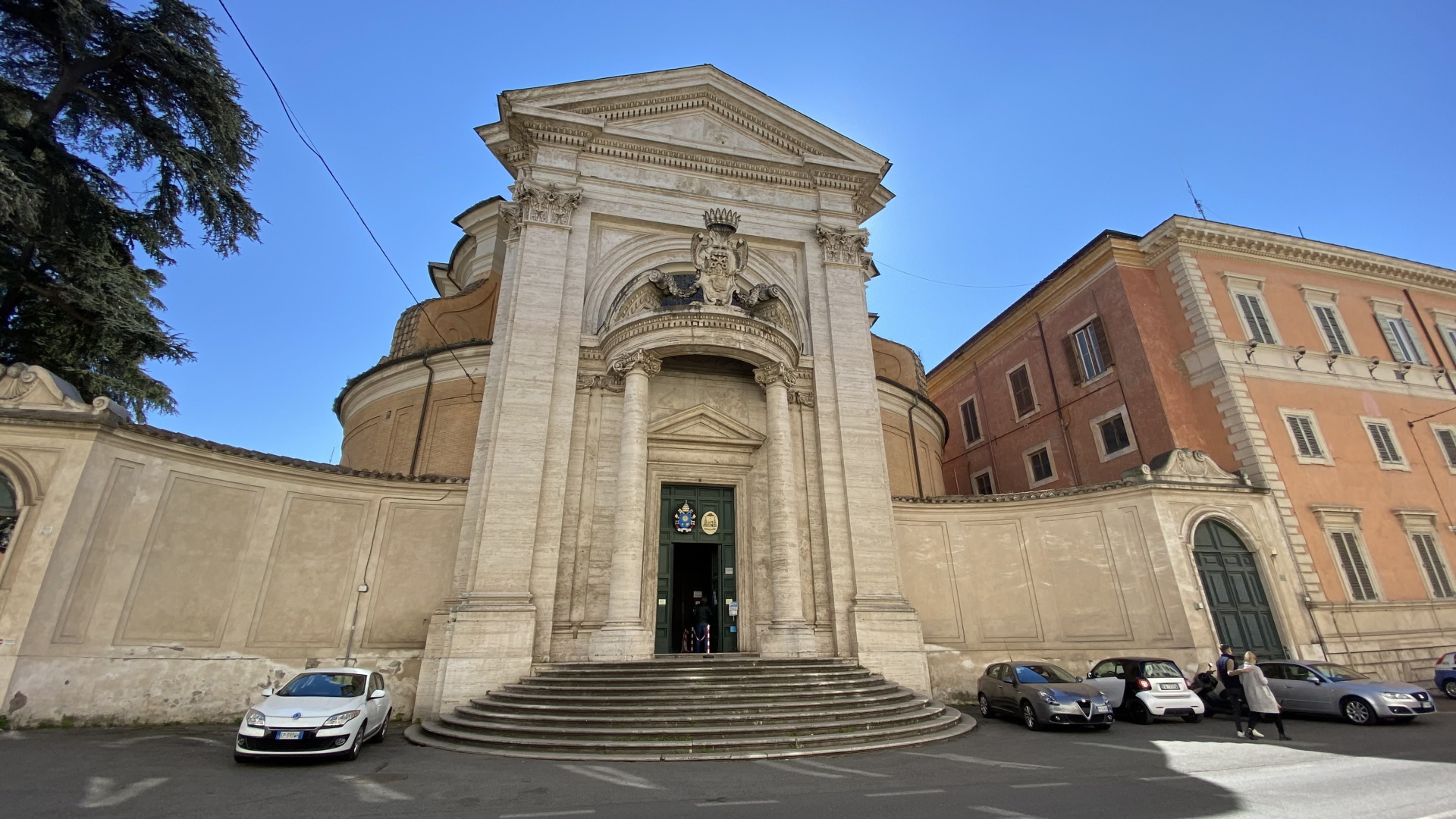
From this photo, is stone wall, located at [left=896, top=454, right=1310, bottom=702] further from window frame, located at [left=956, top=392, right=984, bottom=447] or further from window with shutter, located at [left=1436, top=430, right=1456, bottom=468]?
window frame, located at [left=956, top=392, right=984, bottom=447]

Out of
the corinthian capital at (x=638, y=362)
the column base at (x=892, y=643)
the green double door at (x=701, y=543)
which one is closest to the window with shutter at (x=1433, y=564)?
the column base at (x=892, y=643)

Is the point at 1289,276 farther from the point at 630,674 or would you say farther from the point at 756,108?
the point at 630,674

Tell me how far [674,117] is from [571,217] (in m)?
4.96

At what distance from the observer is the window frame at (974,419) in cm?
2780

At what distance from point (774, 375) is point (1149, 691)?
32.0ft

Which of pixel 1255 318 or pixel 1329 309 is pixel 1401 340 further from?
pixel 1255 318

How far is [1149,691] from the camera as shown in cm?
1192

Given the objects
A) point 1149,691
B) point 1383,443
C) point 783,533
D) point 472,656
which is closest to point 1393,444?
point 1383,443

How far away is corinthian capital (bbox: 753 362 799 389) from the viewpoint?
15008 millimetres

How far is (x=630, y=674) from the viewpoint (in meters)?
11.0

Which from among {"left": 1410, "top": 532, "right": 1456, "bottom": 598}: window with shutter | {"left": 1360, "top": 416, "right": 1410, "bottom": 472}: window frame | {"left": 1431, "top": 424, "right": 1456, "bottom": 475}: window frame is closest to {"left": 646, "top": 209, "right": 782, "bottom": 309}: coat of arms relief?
{"left": 1360, "top": 416, "right": 1410, "bottom": 472}: window frame

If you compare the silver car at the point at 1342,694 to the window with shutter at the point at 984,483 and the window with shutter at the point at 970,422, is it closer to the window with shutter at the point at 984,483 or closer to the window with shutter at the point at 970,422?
the window with shutter at the point at 984,483

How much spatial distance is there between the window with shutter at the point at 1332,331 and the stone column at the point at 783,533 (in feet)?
64.6

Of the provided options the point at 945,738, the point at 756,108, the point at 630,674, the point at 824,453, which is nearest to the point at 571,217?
the point at 756,108
